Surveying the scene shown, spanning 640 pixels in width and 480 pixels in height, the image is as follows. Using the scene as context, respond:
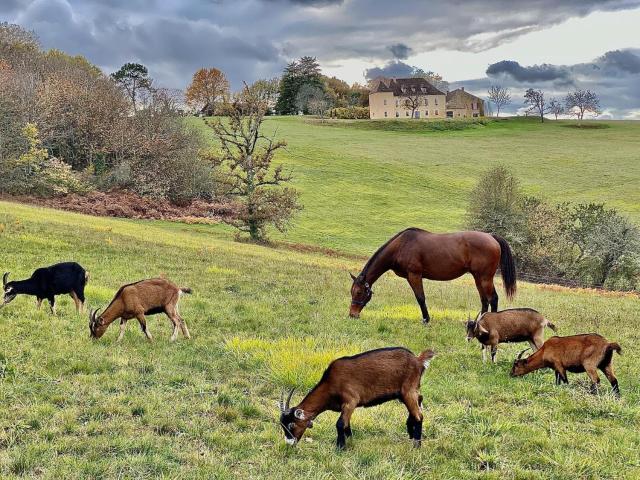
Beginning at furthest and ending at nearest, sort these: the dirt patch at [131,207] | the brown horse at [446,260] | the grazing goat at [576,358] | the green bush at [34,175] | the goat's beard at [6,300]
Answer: the green bush at [34,175], the dirt patch at [131,207], the brown horse at [446,260], the goat's beard at [6,300], the grazing goat at [576,358]

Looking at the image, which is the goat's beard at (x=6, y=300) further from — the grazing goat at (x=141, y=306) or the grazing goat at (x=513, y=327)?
the grazing goat at (x=513, y=327)

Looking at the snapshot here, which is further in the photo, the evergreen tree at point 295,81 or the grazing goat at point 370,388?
the evergreen tree at point 295,81

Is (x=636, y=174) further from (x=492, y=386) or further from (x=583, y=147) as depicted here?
(x=492, y=386)

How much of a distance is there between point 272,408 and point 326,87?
488 ft

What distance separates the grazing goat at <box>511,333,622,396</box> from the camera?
8500 mm

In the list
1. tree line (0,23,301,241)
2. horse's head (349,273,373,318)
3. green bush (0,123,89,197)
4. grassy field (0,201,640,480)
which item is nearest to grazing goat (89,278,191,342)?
grassy field (0,201,640,480)

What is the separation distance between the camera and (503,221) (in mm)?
47438

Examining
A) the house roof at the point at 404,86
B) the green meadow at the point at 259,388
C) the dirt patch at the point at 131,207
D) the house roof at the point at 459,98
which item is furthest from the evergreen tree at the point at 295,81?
the green meadow at the point at 259,388

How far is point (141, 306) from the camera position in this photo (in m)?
10.8

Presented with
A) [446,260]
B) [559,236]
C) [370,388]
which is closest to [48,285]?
[370,388]

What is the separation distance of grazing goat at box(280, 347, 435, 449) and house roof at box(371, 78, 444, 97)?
14398cm

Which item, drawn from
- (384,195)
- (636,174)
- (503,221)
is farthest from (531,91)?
(503,221)

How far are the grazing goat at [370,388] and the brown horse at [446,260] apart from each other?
7.60 metres

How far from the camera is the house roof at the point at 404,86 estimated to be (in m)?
144
